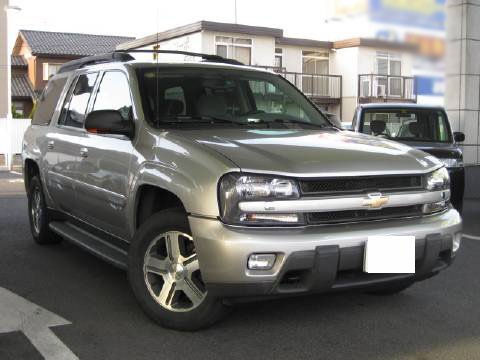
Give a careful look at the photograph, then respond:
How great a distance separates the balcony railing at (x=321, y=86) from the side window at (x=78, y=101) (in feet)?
71.4

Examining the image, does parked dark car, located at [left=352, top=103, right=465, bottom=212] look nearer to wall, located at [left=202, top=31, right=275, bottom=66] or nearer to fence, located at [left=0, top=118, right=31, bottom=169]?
fence, located at [left=0, top=118, right=31, bottom=169]

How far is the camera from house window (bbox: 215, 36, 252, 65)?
23781 mm

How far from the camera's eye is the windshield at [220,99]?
4.36 metres

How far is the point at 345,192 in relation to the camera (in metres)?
3.46

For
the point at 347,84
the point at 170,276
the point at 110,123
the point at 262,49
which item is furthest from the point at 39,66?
the point at 170,276

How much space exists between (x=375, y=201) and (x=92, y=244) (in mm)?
2316

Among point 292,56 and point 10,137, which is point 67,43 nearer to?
point 292,56

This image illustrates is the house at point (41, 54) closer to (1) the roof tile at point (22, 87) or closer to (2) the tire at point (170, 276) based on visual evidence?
(1) the roof tile at point (22, 87)

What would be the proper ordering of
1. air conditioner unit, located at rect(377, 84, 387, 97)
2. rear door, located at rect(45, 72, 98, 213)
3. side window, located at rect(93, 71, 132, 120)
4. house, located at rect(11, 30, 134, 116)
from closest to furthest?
side window, located at rect(93, 71, 132, 120) → rear door, located at rect(45, 72, 98, 213) → air conditioner unit, located at rect(377, 84, 387, 97) → house, located at rect(11, 30, 134, 116)

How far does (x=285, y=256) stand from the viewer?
323 cm

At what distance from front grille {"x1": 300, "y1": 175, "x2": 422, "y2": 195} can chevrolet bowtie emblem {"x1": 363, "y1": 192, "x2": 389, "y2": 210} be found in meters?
0.05

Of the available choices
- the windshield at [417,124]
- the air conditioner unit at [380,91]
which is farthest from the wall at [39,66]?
the windshield at [417,124]

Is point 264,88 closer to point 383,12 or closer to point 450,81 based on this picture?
point 450,81

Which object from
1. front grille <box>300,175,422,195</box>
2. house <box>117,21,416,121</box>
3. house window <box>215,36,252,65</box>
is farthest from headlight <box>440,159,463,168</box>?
house window <box>215,36,252,65</box>
